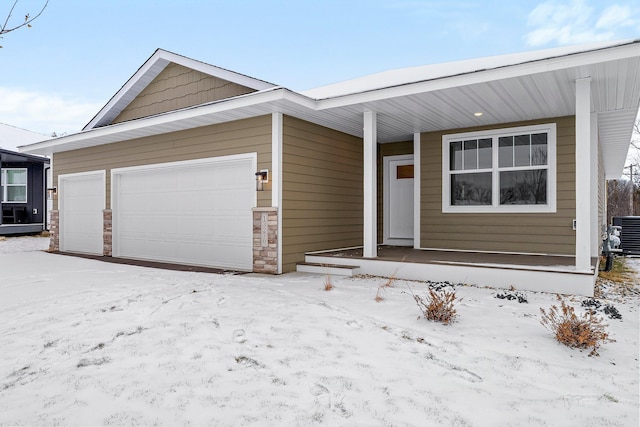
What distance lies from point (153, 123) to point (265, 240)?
316 centimetres

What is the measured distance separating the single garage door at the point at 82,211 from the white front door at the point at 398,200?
6599mm

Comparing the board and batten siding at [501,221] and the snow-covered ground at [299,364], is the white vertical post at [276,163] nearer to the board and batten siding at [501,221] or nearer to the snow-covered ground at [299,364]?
the snow-covered ground at [299,364]

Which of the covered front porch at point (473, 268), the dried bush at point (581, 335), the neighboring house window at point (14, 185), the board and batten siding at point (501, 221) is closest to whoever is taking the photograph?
the dried bush at point (581, 335)

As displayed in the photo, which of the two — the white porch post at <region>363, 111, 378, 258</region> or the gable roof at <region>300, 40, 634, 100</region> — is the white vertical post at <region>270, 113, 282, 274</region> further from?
the white porch post at <region>363, 111, 378, 258</region>

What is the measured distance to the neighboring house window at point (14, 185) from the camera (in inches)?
656

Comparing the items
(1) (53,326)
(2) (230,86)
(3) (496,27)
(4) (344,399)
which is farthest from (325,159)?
(3) (496,27)

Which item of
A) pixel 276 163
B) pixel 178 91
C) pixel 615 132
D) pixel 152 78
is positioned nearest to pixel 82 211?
pixel 152 78

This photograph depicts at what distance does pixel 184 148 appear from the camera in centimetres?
802

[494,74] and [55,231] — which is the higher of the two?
[494,74]

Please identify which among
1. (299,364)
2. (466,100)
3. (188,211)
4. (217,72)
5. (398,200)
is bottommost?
(299,364)

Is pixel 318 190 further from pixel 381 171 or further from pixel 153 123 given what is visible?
pixel 153 123

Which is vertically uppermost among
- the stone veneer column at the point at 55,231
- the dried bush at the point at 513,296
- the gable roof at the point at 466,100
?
the gable roof at the point at 466,100

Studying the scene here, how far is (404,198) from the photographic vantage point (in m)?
9.20

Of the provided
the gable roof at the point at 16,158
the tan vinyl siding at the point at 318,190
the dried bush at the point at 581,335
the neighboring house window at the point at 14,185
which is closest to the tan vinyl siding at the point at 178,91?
the tan vinyl siding at the point at 318,190
